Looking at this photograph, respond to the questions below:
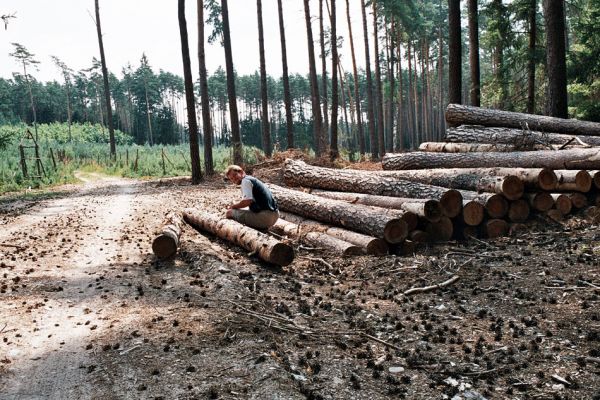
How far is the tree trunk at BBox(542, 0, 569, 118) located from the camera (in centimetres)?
1113

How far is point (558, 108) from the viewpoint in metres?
11.6

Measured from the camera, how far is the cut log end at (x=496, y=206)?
309 inches

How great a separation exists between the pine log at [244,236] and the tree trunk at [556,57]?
8.81 m

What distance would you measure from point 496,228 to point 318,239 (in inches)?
124

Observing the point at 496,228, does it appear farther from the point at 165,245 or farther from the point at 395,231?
the point at 165,245

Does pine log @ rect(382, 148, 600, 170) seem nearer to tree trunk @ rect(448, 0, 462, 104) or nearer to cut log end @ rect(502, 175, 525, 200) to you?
cut log end @ rect(502, 175, 525, 200)

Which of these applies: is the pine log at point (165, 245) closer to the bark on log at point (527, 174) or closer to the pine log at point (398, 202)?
the pine log at point (398, 202)

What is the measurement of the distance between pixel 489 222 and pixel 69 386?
6.84 meters

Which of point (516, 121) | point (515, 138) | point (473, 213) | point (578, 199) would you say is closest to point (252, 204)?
point (473, 213)

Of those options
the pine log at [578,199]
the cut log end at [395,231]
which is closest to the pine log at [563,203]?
the pine log at [578,199]

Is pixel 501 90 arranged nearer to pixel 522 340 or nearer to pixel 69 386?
pixel 522 340

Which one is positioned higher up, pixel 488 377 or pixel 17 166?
pixel 17 166

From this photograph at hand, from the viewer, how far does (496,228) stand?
7871 mm

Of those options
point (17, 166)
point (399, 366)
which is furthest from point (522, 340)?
point (17, 166)
